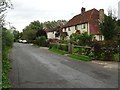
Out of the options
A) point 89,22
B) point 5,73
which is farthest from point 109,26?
point 5,73

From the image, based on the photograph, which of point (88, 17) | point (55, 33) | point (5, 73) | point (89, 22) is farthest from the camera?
point (55, 33)

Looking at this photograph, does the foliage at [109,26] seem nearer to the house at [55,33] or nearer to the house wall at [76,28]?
the house wall at [76,28]

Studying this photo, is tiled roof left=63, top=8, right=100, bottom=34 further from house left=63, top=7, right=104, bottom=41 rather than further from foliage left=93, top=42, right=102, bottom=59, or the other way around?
foliage left=93, top=42, right=102, bottom=59

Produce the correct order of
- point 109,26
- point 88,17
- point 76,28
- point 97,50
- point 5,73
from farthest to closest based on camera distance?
point 76,28 < point 88,17 < point 109,26 < point 97,50 < point 5,73

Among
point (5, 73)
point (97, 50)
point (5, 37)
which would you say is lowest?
point (5, 73)

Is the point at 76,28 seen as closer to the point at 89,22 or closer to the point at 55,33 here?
the point at 89,22

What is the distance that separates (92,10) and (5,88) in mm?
51908

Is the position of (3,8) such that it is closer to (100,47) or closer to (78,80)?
(78,80)

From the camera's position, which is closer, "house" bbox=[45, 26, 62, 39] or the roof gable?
the roof gable

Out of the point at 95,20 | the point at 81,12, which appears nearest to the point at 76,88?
the point at 95,20

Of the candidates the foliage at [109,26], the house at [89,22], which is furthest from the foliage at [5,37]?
the house at [89,22]

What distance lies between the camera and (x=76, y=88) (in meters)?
9.43

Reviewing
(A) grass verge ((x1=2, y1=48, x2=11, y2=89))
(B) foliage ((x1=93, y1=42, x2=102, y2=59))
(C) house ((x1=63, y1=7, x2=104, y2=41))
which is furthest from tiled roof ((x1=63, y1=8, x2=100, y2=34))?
(A) grass verge ((x1=2, y1=48, x2=11, y2=89))

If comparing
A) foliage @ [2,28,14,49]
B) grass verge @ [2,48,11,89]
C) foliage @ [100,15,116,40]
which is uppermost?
foliage @ [100,15,116,40]
